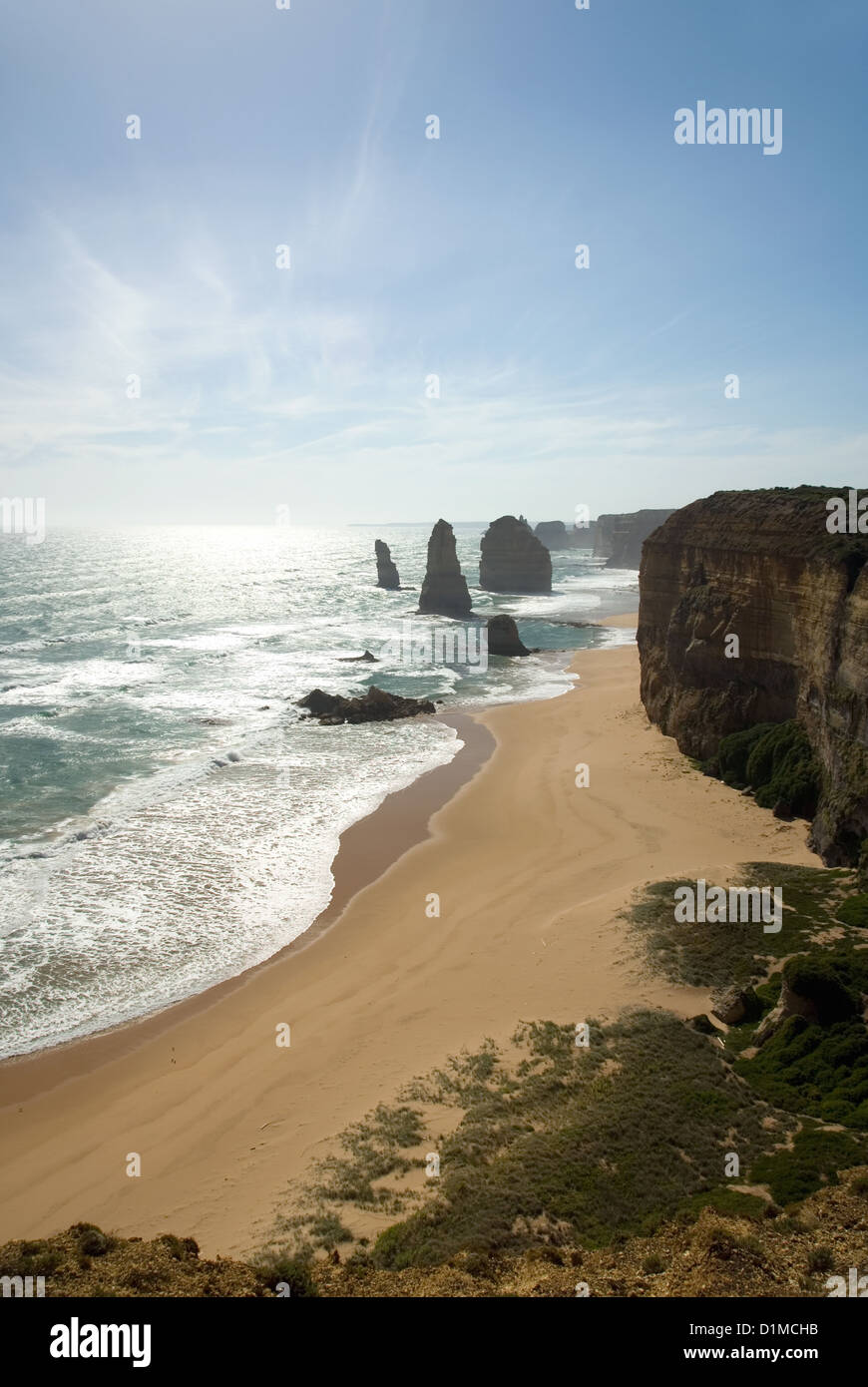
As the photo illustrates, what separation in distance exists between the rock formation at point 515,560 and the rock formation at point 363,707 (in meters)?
65.9

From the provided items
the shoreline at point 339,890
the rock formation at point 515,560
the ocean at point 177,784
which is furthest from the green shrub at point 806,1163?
the rock formation at point 515,560

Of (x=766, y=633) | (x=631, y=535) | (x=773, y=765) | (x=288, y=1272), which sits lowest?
(x=288, y=1272)

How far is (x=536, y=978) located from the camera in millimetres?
15719

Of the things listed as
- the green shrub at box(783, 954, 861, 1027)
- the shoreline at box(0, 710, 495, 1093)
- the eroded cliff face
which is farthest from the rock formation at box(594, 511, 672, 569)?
the green shrub at box(783, 954, 861, 1027)

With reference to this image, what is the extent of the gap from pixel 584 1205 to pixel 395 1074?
446 cm

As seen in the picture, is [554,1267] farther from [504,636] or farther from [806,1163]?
[504,636]

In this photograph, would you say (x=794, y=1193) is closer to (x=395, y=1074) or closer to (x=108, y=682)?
(x=395, y=1074)

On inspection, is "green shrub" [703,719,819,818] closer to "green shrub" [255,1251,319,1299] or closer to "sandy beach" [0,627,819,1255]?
"sandy beach" [0,627,819,1255]

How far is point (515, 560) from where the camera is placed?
348 ft

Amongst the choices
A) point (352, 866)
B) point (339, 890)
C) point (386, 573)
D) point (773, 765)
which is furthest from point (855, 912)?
point (386, 573)

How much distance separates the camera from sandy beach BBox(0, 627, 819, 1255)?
11539 millimetres

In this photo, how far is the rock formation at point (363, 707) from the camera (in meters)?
41.1

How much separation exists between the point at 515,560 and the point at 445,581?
82.2 ft
